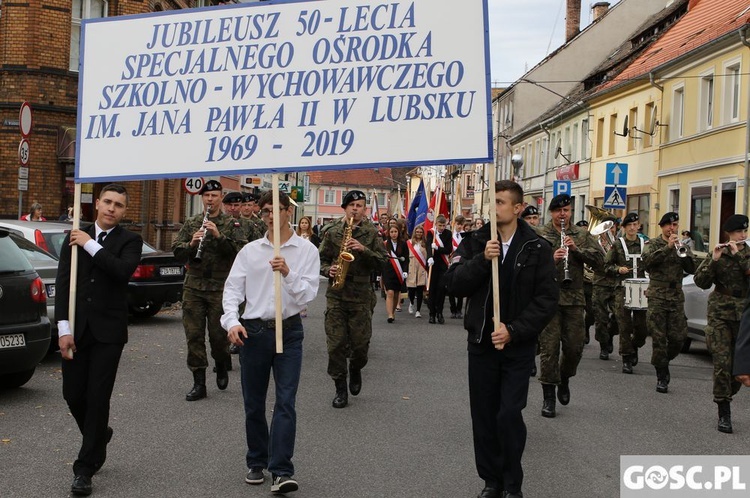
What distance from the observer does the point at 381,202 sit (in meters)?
137

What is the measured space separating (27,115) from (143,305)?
355 cm

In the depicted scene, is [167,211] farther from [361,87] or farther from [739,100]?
[361,87]

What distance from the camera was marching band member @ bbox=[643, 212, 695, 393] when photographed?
10.7 m

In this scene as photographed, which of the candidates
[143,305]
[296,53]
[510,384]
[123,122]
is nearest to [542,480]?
[510,384]

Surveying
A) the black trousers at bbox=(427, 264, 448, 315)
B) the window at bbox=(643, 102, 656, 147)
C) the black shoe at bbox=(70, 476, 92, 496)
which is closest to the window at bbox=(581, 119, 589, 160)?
the window at bbox=(643, 102, 656, 147)

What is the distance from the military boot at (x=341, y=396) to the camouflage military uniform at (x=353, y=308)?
0.36 feet

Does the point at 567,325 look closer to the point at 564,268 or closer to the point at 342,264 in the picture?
the point at 564,268

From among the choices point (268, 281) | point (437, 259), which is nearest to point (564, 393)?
point (268, 281)

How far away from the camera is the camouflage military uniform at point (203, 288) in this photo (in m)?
9.34

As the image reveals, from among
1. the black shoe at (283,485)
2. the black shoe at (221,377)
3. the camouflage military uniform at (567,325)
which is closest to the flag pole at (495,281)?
the black shoe at (283,485)

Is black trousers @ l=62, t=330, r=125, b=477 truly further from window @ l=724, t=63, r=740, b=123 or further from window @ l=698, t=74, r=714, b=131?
window @ l=698, t=74, r=714, b=131

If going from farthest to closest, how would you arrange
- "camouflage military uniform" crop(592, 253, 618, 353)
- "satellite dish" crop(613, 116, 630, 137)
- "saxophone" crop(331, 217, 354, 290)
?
1. "satellite dish" crop(613, 116, 630, 137)
2. "camouflage military uniform" crop(592, 253, 618, 353)
3. "saxophone" crop(331, 217, 354, 290)

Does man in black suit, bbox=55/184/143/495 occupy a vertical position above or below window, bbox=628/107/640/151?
below

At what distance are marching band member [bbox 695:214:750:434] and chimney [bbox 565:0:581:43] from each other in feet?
180
